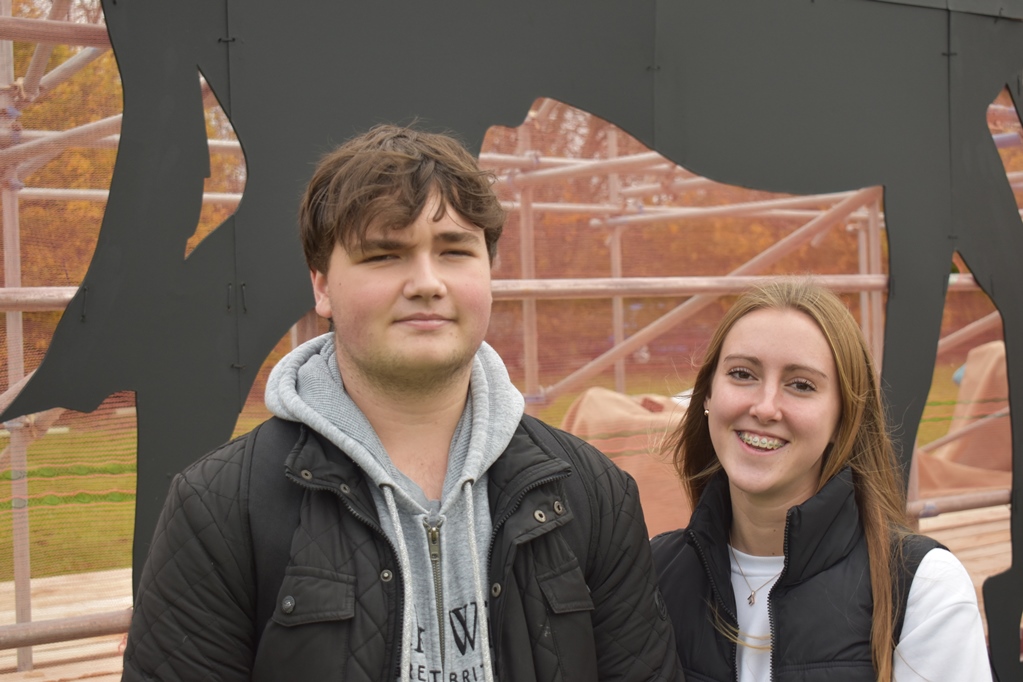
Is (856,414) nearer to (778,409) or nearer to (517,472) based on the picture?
(778,409)

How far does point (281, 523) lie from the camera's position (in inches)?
56.9

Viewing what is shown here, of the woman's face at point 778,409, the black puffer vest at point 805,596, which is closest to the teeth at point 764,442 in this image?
the woman's face at point 778,409

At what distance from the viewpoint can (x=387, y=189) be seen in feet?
4.90

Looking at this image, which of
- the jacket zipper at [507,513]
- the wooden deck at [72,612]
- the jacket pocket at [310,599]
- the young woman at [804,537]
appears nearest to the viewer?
the jacket pocket at [310,599]

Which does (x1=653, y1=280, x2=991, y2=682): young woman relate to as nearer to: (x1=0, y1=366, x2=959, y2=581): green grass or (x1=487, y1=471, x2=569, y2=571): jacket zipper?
(x1=487, y1=471, x2=569, y2=571): jacket zipper

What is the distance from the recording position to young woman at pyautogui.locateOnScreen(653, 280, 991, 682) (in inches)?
67.5

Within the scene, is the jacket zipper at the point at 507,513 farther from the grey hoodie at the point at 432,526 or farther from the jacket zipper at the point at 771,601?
the jacket zipper at the point at 771,601

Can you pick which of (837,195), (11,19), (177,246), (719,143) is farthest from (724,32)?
(11,19)

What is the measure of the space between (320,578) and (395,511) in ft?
0.49

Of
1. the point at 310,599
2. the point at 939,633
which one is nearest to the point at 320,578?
the point at 310,599

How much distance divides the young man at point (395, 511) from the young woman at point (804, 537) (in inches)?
11.3

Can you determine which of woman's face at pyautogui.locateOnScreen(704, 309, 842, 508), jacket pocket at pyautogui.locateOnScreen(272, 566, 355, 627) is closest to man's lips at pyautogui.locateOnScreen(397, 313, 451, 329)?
jacket pocket at pyautogui.locateOnScreen(272, 566, 355, 627)

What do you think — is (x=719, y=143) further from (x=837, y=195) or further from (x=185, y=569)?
(x=185, y=569)

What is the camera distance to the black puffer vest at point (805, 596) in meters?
1.74
